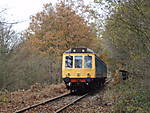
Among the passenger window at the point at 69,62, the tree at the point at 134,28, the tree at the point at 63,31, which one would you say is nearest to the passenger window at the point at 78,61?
the passenger window at the point at 69,62

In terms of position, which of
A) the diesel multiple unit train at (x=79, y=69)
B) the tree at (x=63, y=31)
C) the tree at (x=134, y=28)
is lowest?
the diesel multiple unit train at (x=79, y=69)

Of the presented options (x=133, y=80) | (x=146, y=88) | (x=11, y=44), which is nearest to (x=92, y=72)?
(x=133, y=80)

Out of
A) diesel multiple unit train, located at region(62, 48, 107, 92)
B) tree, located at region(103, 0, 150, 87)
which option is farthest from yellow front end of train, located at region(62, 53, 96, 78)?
tree, located at region(103, 0, 150, 87)

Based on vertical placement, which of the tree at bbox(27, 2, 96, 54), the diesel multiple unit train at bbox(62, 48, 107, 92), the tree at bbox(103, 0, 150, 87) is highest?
the tree at bbox(27, 2, 96, 54)

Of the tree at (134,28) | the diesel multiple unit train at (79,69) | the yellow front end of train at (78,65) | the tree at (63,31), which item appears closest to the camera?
the tree at (134,28)

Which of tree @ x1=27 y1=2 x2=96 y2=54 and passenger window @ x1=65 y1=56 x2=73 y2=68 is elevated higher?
tree @ x1=27 y1=2 x2=96 y2=54

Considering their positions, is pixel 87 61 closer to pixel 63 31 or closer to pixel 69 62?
pixel 69 62

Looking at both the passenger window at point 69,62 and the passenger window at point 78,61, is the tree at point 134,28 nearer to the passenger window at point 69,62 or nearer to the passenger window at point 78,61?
the passenger window at point 78,61

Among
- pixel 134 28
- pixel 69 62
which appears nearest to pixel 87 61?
pixel 69 62

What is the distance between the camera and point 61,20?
94.8 feet

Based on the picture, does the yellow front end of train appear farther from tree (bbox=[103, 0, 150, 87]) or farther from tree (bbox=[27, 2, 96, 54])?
tree (bbox=[27, 2, 96, 54])

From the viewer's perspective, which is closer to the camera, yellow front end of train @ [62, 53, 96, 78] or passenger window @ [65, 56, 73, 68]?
yellow front end of train @ [62, 53, 96, 78]

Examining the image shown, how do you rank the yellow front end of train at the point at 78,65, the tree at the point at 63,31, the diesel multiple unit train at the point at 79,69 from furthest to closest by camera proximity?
the tree at the point at 63,31 < the yellow front end of train at the point at 78,65 < the diesel multiple unit train at the point at 79,69

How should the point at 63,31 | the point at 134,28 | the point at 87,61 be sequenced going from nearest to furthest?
the point at 134,28, the point at 87,61, the point at 63,31
